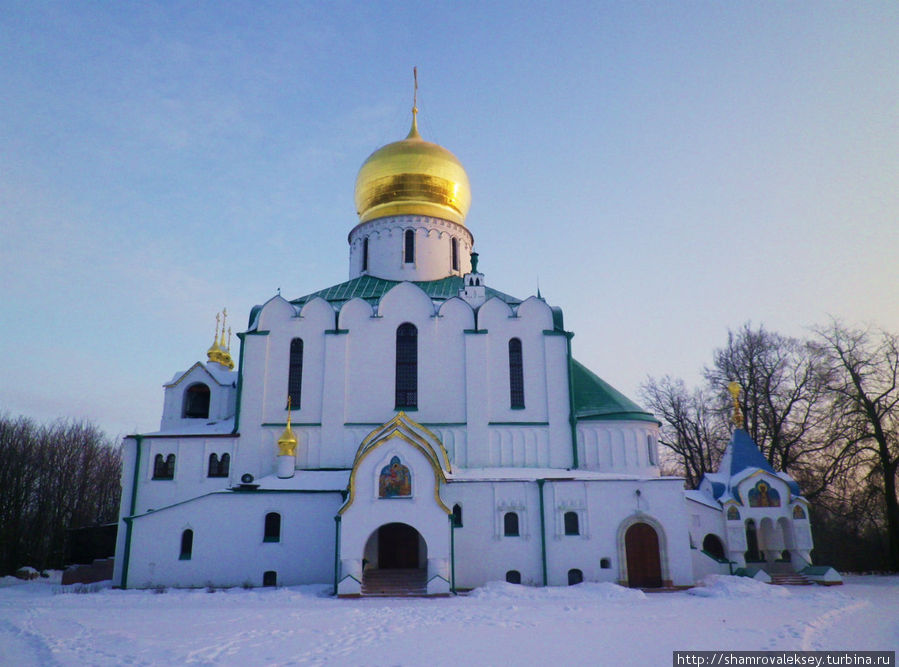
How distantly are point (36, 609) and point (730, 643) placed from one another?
43.6 ft

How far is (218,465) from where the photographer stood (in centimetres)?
1980

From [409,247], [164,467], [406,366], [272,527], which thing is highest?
[409,247]

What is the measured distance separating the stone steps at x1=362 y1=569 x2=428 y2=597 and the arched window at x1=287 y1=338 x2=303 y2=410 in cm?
596

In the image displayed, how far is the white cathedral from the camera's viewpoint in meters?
16.9

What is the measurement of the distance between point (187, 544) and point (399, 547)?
18.9ft

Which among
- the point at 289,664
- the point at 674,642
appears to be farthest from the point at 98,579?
the point at 674,642

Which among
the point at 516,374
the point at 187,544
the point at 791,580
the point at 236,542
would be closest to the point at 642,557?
the point at 791,580

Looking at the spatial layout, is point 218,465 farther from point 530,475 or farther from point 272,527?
point 530,475

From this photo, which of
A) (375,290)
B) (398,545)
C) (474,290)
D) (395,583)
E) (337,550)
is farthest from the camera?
(375,290)

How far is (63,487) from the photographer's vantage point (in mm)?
30438

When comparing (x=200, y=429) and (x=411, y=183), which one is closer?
(x=200, y=429)

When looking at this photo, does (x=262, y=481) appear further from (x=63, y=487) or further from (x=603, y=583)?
(x=63, y=487)

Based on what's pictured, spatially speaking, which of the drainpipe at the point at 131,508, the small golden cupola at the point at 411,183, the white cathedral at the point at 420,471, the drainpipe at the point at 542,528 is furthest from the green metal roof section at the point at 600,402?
the drainpipe at the point at 131,508

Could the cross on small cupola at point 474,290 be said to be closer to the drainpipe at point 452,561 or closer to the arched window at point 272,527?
the drainpipe at point 452,561
